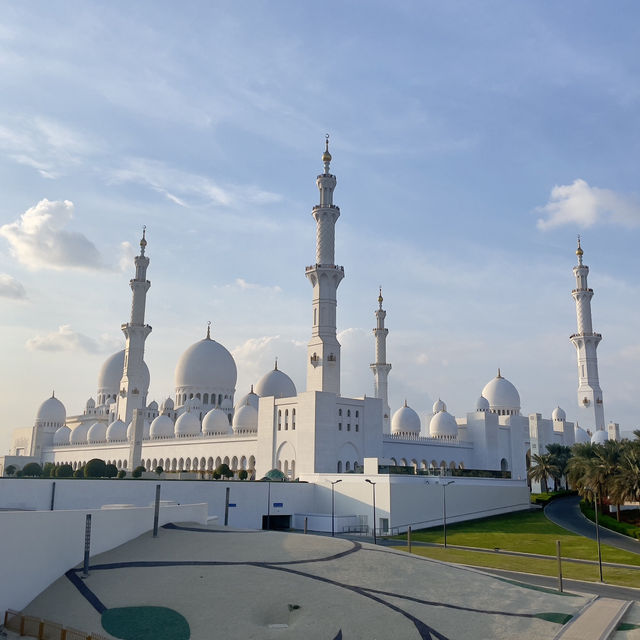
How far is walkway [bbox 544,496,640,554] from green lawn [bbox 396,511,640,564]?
0.81 metres

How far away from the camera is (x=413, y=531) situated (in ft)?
164

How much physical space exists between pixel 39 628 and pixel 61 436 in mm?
82855

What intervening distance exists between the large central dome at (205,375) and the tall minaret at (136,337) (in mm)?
5942

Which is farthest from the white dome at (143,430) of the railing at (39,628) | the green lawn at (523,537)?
the railing at (39,628)

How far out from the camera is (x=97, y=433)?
88375mm

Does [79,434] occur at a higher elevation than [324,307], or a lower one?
lower

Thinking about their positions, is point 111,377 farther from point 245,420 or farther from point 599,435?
point 599,435

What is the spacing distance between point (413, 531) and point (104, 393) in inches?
2490

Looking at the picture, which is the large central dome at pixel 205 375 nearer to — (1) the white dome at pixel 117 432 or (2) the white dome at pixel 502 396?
(1) the white dome at pixel 117 432

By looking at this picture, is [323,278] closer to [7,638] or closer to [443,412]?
[443,412]

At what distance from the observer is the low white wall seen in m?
21.1

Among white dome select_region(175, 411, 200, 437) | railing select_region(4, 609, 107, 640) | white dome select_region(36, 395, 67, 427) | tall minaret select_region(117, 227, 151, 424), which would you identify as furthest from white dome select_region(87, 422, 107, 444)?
railing select_region(4, 609, 107, 640)

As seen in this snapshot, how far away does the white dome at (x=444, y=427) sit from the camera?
253 feet

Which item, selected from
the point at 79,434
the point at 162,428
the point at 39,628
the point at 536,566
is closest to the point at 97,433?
the point at 79,434
